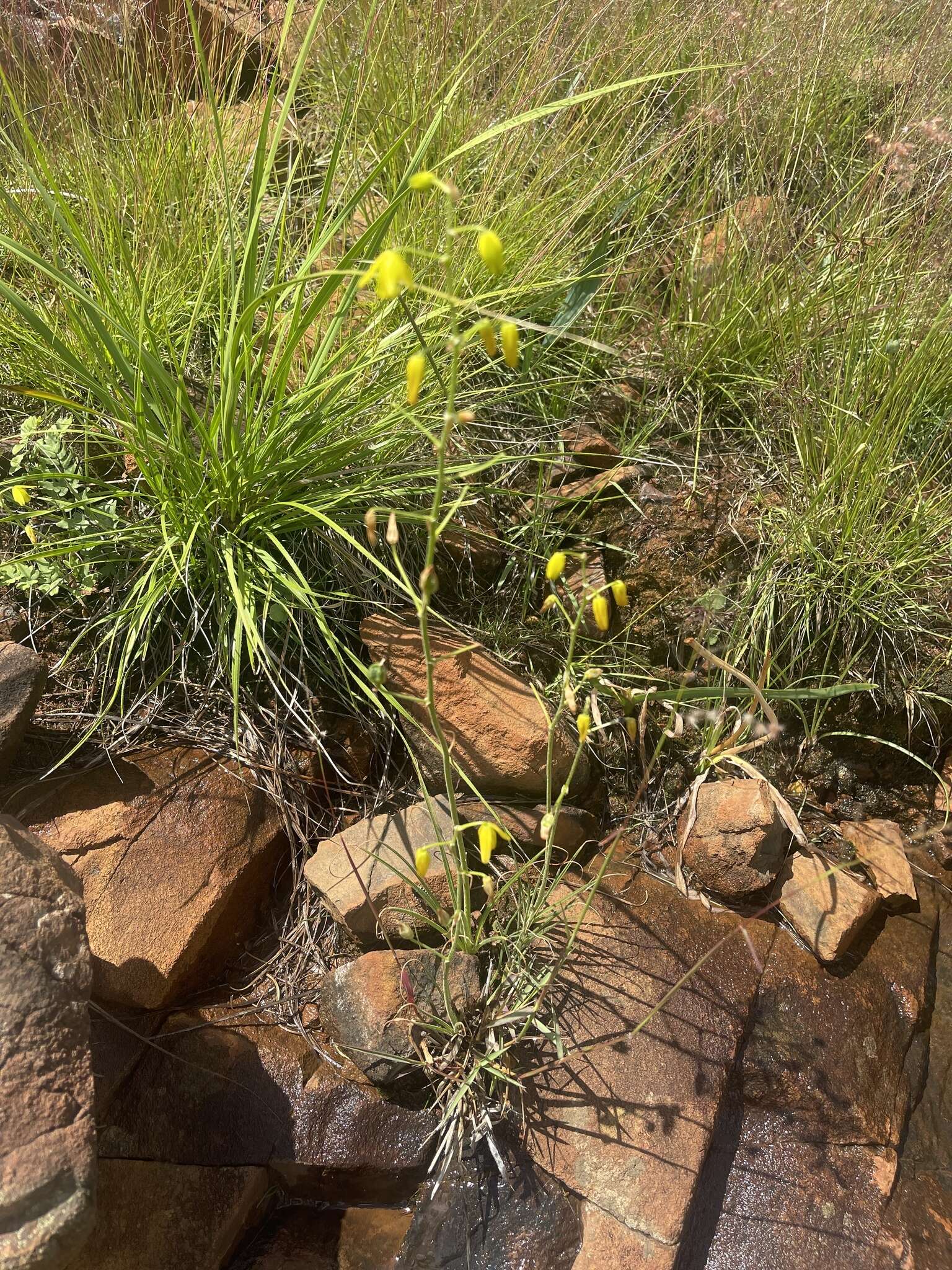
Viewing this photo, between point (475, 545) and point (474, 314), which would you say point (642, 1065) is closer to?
point (475, 545)

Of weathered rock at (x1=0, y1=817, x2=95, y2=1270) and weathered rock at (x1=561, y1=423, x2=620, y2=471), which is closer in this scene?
weathered rock at (x1=0, y1=817, x2=95, y2=1270)

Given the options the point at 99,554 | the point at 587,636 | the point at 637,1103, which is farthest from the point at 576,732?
the point at 99,554

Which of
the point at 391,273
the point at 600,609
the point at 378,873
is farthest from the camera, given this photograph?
the point at 378,873

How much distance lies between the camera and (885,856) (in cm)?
188

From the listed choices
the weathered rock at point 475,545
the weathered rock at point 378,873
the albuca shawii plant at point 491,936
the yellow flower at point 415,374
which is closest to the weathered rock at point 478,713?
the albuca shawii plant at point 491,936

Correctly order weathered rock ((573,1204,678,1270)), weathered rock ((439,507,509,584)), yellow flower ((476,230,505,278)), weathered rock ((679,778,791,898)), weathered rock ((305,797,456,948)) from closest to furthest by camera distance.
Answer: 1. yellow flower ((476,230,505,278))
2. weathered rock ((573,1204,678,1270))
3. weathered rock ((305,797,456,948))
4. weathered rock ((679,778,791,898))
5. weathered rock ((439,507,509,584))

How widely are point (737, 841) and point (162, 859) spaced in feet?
3.74

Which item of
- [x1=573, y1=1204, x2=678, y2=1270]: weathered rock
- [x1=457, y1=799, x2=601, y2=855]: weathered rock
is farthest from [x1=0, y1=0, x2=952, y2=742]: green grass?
[x1=573, y1=1204, x2=678, y2=1270]: weathered rock

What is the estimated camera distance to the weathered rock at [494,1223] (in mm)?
1428

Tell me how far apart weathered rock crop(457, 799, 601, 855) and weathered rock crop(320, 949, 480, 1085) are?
0.96 feet

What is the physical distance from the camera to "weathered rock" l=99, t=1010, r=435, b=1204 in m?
1.53

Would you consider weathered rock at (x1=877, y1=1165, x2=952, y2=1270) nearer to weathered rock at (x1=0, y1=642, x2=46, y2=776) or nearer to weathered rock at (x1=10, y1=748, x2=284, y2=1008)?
weathered rock at (x1=10, y1=748, x2=284, y2=1008)

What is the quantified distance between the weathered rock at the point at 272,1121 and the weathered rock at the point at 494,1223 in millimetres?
81

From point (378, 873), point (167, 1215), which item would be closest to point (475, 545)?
point (378, 873)
